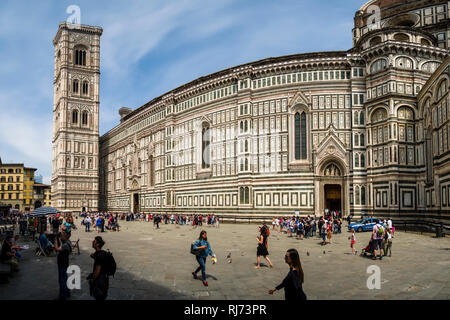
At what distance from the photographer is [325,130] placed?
136 feet

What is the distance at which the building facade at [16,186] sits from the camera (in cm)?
10838

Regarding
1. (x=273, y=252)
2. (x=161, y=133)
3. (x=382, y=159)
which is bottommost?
(x=273, y=252)

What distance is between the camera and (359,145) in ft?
131

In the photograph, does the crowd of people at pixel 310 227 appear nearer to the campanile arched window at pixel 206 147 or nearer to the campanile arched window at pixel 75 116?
the campanile arched window at pixel 206 147

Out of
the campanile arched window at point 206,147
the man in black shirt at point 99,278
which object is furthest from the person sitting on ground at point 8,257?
the campanile arched window at point 206,147

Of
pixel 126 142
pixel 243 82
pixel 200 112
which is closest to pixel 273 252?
pixel 243 82

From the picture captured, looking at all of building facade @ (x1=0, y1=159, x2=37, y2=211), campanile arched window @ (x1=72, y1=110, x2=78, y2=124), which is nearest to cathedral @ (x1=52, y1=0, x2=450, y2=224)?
campanile arched window @ (x1=72, y1=110, x2=78, y2=124)

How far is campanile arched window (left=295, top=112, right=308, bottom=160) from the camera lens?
42344 mm

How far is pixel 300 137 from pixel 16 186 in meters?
96.7

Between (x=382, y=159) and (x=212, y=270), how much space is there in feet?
94.1

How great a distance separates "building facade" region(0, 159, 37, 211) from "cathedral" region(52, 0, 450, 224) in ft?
218

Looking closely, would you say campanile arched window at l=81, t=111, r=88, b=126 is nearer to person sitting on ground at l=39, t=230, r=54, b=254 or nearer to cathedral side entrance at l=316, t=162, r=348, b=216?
cathedral side entrance at l=316, t=162, r=348, b=216
